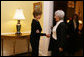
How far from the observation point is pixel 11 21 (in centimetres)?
328

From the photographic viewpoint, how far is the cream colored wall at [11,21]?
10.3 feet

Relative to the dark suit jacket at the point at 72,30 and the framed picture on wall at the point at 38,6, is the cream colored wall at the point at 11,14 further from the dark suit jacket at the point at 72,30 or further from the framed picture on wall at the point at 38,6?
the dark suit jacket at the point at 72,30

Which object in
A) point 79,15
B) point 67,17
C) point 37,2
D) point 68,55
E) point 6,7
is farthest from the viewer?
point 37,2

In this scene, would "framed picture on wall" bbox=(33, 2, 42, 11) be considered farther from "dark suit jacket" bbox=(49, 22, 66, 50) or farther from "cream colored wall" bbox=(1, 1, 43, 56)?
"dark suit jacket" bbox=(49, 22, 66, 50)

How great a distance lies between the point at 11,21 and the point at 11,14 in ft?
0.66

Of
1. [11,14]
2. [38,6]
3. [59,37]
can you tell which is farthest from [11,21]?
[59,37]

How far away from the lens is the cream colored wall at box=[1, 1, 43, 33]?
314 cm

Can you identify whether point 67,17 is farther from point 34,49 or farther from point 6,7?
point 6,7

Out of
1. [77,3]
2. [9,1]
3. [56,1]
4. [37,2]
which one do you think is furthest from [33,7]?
[77,3]

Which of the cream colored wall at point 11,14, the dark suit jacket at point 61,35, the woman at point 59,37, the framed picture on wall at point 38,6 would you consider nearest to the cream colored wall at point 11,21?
the cream colored wall at point 11,14

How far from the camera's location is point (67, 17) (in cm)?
228

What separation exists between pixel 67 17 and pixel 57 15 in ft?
1.54

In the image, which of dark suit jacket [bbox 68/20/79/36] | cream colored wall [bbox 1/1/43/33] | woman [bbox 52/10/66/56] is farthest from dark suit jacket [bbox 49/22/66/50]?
cream colored wall [bbox 1/1/43/33]

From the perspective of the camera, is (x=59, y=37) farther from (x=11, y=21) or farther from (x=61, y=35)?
(x=11, y=21)
